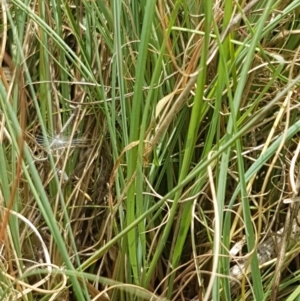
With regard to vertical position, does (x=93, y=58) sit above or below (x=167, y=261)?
above

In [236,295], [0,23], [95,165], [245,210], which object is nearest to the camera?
[245,210]

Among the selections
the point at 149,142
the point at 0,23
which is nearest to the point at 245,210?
the point at 149,142

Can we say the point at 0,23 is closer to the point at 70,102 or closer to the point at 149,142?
the point at 70,102

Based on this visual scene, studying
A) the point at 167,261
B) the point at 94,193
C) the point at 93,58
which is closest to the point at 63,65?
the point at 93,58

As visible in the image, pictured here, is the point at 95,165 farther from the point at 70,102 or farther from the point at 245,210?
the point at 245,210

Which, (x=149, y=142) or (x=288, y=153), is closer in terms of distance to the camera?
(x=149, y=142)

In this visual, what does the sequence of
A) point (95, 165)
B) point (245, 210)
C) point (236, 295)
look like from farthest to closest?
1. point (95, 165)
2. point (236, 295)
3. point (245, 210)
